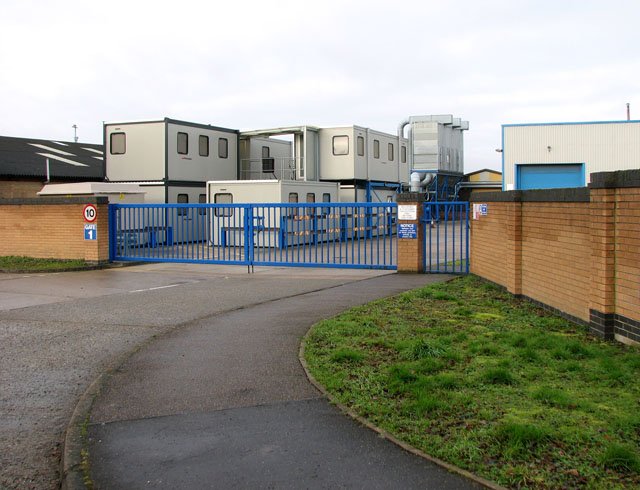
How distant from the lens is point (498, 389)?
→ 5.53 metres

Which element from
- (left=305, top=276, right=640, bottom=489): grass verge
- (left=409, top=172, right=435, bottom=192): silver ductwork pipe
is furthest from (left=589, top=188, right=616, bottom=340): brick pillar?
(left=409, top=172, right=435, bottom=192): silver ductwork pipe

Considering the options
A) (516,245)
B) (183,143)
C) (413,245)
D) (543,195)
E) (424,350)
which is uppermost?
(183,143)

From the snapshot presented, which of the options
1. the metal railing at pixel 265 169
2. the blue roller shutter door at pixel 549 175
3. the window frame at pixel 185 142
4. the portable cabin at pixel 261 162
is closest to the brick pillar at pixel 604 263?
the window frame at pixel 185 142

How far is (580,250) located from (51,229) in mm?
15493

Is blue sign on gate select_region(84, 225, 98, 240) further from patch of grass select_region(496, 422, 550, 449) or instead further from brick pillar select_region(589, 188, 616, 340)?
patch of grass select_region(496, 422, 550, 449)

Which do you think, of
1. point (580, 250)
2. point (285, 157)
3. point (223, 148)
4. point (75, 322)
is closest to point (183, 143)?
point (223, 148)

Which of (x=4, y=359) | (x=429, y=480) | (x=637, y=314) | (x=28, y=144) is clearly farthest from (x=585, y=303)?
(x=28, y=144)

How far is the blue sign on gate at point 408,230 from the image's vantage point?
50.3 feet

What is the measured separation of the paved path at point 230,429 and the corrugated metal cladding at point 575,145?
106 ft

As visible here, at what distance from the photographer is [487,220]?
42.3 ft

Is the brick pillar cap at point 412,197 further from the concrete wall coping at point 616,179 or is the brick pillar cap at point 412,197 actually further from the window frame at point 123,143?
the window frame at point 123,143

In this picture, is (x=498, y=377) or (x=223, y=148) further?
(x=223, y=148)

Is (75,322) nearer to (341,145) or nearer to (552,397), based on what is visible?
(552,397)

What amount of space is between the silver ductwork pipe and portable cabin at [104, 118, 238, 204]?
1643 cm
